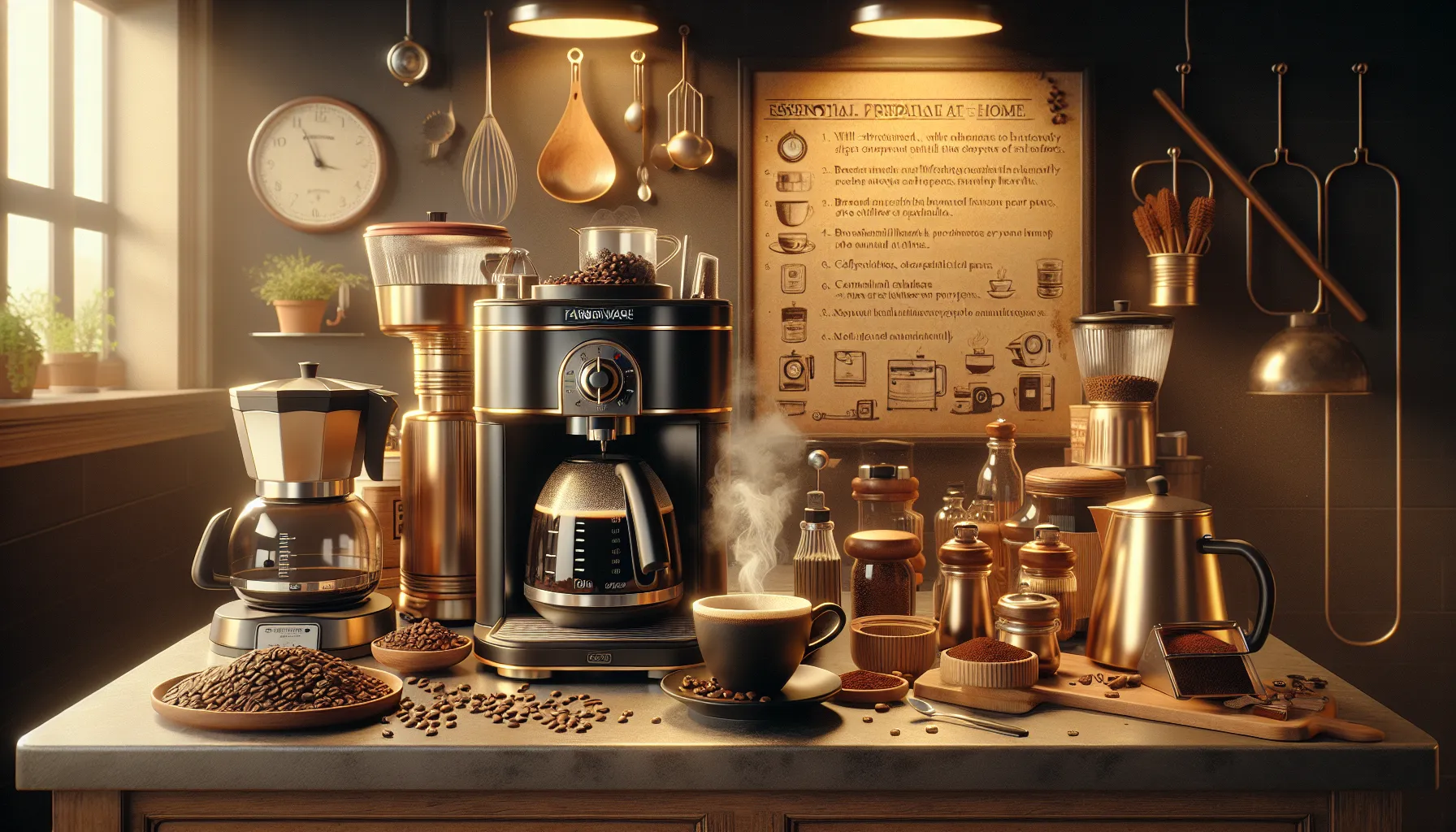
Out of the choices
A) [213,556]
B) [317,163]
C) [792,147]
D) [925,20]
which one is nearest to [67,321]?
[317,163]

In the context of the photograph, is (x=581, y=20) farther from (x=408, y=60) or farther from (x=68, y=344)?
(x=68, y=344)

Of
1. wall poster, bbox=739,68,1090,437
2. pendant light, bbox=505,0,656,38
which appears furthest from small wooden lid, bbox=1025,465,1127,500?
pendant light, bbox=505,0,656,38

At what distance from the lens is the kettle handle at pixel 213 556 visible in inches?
60.2

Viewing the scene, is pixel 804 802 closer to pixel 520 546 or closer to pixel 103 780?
pixel 520 546

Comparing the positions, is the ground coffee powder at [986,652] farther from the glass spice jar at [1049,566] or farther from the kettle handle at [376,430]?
the kettle handle at [376,430]

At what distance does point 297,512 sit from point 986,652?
3.06 feet

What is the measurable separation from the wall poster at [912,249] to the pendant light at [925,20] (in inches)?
6.6

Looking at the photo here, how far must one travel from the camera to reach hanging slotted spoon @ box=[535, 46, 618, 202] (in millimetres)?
2342

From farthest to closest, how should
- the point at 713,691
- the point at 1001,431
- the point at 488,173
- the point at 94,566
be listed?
the point at 488,173 < the point at 94,566 < the point at 1001,431 < the point at 713,691

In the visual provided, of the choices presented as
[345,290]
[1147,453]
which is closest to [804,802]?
[1147,453]

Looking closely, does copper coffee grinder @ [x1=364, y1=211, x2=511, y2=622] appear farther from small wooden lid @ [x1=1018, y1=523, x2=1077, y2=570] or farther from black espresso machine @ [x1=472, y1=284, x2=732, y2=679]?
small wooden lid @ [x1=1018, y1=523, x2=1077, y2=570]

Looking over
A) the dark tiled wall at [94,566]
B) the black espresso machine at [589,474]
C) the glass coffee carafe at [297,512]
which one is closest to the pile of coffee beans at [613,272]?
the black espresso machine at [589,474]

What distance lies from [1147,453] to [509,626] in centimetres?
110

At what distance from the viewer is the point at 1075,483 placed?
1.64 metres
